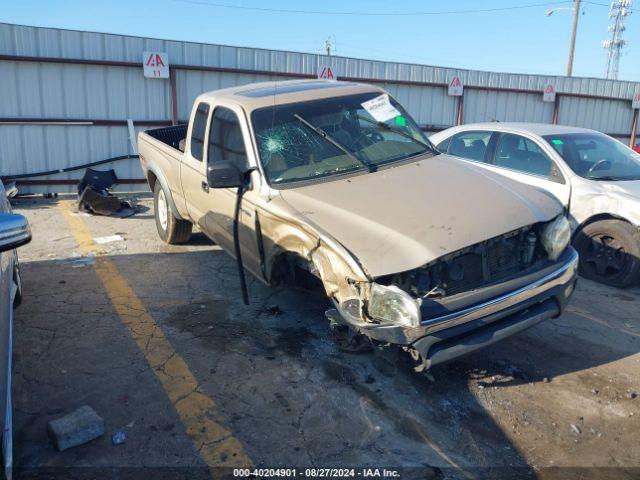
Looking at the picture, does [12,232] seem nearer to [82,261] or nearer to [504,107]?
[82,261]

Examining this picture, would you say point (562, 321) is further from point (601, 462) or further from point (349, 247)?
point (349, 247)

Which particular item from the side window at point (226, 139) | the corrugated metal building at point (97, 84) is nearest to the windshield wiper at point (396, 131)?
the side window at point (226, 139)

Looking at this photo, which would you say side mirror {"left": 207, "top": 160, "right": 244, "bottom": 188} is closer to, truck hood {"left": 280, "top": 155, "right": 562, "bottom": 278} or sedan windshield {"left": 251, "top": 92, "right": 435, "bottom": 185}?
sedan windshield {"left": 251, "top": 92, "right": 435, "bottom": 185}

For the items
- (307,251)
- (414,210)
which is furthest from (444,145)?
(307,251)

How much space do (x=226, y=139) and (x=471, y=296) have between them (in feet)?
8.82

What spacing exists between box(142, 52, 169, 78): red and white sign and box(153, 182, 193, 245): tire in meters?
4.42

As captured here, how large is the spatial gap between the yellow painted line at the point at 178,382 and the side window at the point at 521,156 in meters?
4.55

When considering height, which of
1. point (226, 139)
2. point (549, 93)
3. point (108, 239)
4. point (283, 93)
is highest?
point (549, 93)

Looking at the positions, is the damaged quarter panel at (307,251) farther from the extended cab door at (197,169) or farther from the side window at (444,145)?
the side window at (444,145)

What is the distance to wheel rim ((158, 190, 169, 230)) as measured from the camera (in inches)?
270

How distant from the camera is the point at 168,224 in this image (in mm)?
6863

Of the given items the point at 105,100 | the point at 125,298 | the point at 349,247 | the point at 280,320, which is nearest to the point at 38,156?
the point at 105,100

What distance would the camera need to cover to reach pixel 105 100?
10.5m

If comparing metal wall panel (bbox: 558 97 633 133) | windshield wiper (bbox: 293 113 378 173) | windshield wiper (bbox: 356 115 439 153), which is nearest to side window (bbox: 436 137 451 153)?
windshield wiper (bbox: 356 115 439 153)
